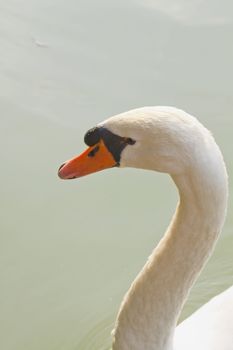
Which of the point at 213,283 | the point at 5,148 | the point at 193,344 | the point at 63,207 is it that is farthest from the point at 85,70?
the point at 193,344

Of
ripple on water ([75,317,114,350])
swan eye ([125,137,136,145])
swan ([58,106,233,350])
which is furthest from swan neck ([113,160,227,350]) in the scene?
ripple on water ([75,317,114,350])

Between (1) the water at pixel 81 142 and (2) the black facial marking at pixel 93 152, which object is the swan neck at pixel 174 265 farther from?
(1) the water at pixel 81 142

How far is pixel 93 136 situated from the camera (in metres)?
1.75

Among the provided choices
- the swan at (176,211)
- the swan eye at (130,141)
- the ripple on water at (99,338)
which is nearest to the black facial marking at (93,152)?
the swan at (176,211)

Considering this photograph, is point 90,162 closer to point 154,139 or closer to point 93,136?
point 93,136

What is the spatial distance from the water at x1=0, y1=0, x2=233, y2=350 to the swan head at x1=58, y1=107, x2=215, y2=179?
3.49 ft

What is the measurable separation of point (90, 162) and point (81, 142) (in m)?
1.47

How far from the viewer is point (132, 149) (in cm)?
170

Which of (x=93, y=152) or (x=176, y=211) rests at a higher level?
(x=93, y=152)

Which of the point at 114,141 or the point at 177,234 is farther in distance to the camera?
the point at 177,234

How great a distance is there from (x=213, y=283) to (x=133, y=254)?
305mm

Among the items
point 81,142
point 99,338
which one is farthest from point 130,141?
point 81,142

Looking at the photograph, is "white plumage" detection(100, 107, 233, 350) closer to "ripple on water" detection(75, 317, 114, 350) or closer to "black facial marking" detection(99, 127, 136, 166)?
"black facial marking" detection(99, 127, 136, 166)

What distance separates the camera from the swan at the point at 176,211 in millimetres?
1641
